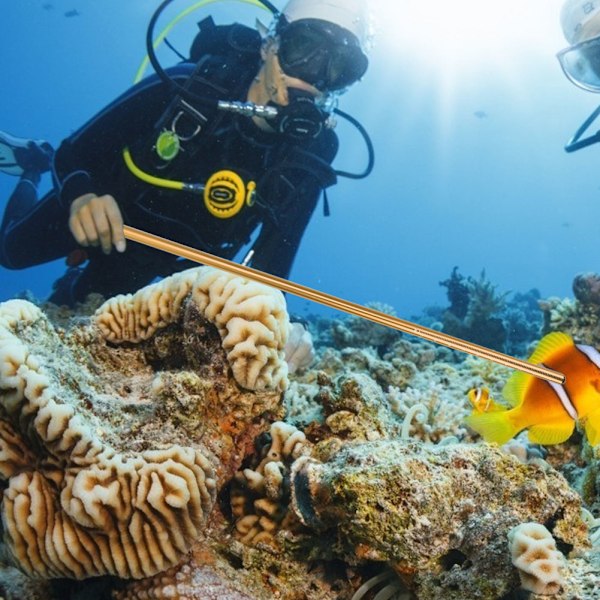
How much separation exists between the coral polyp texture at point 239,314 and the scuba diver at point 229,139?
2.05 meters

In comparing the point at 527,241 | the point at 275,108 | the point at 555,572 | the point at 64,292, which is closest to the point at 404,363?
the point at 275,108

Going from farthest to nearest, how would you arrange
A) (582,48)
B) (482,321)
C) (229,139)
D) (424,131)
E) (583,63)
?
(424,131) < (482,321) < (583,63) < (582,48) < (229,139)

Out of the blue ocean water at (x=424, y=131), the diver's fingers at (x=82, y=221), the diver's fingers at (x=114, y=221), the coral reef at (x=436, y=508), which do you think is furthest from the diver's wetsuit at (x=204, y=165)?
the blue ocean water at (x=424, y=131)

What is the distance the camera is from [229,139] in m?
5.12

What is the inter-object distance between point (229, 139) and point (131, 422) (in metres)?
3.74

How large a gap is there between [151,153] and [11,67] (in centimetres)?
12494

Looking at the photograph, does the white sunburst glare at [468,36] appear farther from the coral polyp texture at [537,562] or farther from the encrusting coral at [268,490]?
the coral polyp texture at [537,562]

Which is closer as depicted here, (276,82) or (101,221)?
(101,221)

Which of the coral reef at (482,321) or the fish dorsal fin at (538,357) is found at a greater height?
the coral reef at (482,321)

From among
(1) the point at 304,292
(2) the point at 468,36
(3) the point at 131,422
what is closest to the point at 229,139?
(3) the point at 131,422

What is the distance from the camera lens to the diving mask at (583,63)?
5.36m

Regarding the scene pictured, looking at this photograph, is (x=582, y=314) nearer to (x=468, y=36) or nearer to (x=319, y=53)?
(x=319, y=53)

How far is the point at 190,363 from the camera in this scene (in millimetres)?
2578

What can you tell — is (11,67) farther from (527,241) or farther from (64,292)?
(527,241)
